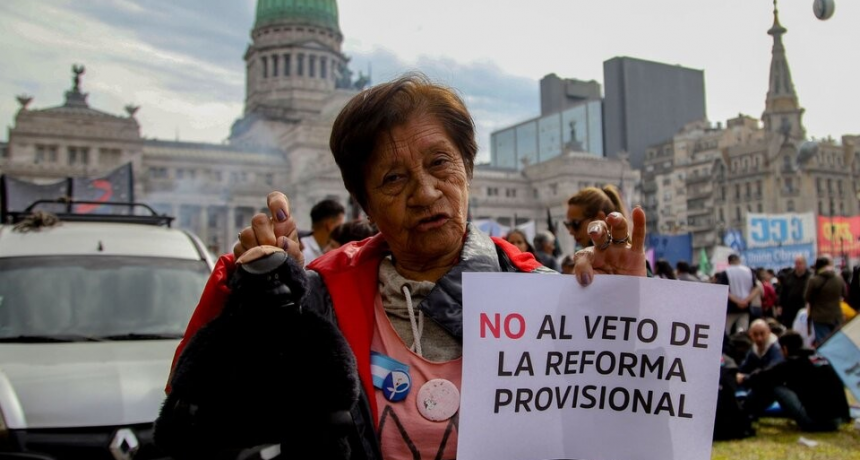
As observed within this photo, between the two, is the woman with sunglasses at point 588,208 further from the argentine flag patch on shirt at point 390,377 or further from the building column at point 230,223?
the building column at point 230,223

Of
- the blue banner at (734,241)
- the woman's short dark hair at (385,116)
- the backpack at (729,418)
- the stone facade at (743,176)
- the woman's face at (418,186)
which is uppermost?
the stone facade at (743,176)

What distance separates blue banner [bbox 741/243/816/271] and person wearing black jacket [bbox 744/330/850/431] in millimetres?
13454

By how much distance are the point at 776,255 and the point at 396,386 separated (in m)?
20.6

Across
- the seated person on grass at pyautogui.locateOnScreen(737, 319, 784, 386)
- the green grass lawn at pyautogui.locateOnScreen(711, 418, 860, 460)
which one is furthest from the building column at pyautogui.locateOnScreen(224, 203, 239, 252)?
the green grass lawn at pyautogui.locateOnScreen(711, 418, 860, 460)

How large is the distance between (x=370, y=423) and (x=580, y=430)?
0.49 meters

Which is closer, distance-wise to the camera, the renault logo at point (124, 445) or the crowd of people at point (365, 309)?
the crowd of people at point (365, 309)

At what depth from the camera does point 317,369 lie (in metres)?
1.47

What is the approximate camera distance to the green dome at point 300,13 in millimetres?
81812

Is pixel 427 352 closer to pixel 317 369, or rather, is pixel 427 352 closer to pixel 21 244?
pixel 317 369

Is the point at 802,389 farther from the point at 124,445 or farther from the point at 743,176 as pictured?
the point at 743,176

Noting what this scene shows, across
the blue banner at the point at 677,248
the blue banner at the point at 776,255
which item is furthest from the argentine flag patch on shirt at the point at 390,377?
the blue banner at the point at 776,255

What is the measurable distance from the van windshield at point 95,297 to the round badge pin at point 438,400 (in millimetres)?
2934

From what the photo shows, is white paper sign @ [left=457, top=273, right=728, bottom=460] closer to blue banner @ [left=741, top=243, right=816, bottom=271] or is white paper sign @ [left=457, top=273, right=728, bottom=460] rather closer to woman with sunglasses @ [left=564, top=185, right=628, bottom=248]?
woman with sunglasses @ [left=564, top=185, right=628, bottom=248]

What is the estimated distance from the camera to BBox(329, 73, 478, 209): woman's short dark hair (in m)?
1.83
